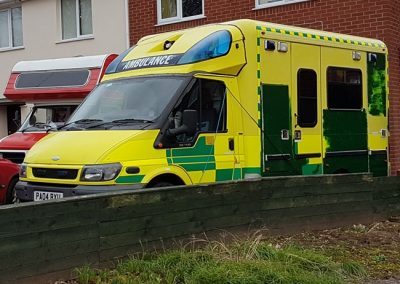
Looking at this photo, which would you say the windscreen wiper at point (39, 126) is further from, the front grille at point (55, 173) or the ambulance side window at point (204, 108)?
the ambulance side window at point (204, 108)

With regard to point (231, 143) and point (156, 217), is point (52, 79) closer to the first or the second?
point (231, 143)

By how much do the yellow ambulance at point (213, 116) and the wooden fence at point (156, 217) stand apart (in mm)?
679

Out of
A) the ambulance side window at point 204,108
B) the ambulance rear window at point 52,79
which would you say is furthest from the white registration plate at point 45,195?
the ambulance rear window at point 52,79

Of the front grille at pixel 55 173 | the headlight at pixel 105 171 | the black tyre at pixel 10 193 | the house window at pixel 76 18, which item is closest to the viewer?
the headlight at pixel 105 171

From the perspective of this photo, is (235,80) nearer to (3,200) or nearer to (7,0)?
(3,200)

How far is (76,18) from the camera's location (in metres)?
18.6

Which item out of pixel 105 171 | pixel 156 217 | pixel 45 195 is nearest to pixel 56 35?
pixel 45 195

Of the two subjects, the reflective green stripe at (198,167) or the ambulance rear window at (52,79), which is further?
the ambulance rear window at (52,79)

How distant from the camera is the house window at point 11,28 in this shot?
67.2 feet

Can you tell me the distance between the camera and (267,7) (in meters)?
13.4

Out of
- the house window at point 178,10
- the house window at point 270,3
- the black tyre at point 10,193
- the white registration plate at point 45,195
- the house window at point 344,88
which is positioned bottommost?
the black tyre at point 10,193

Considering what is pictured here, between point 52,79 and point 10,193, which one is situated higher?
point 52,79

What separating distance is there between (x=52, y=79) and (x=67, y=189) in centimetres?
595

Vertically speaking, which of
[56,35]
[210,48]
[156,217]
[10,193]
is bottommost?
[10,193]
